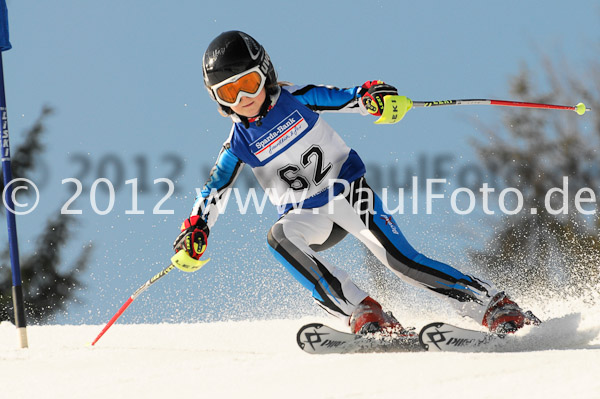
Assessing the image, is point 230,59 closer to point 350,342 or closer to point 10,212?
point 350,342

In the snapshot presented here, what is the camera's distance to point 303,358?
3.79m

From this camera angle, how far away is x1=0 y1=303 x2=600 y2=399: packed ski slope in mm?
2934

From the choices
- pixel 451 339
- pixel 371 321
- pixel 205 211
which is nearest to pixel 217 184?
pixel 205 211

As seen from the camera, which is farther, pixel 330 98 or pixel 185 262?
pixel 330 98

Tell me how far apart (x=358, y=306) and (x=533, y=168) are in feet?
32.5

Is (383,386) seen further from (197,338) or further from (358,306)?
(197,338)

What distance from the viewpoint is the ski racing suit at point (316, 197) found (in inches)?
170

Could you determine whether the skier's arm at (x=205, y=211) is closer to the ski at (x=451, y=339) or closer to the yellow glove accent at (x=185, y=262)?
the yellow glove accent at (x=185, y=262)

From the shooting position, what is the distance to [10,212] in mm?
5363

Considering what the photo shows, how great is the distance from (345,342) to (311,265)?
0.50 m

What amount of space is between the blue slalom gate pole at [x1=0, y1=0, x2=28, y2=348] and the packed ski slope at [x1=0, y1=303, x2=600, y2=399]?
1.00ft

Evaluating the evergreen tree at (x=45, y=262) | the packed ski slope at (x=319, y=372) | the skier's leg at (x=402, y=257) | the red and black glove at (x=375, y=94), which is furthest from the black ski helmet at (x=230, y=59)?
the evergreen tree at (x=45, y=262)

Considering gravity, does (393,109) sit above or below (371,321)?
above

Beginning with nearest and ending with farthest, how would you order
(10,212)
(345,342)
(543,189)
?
(345,342), (10,212), (543,189)
